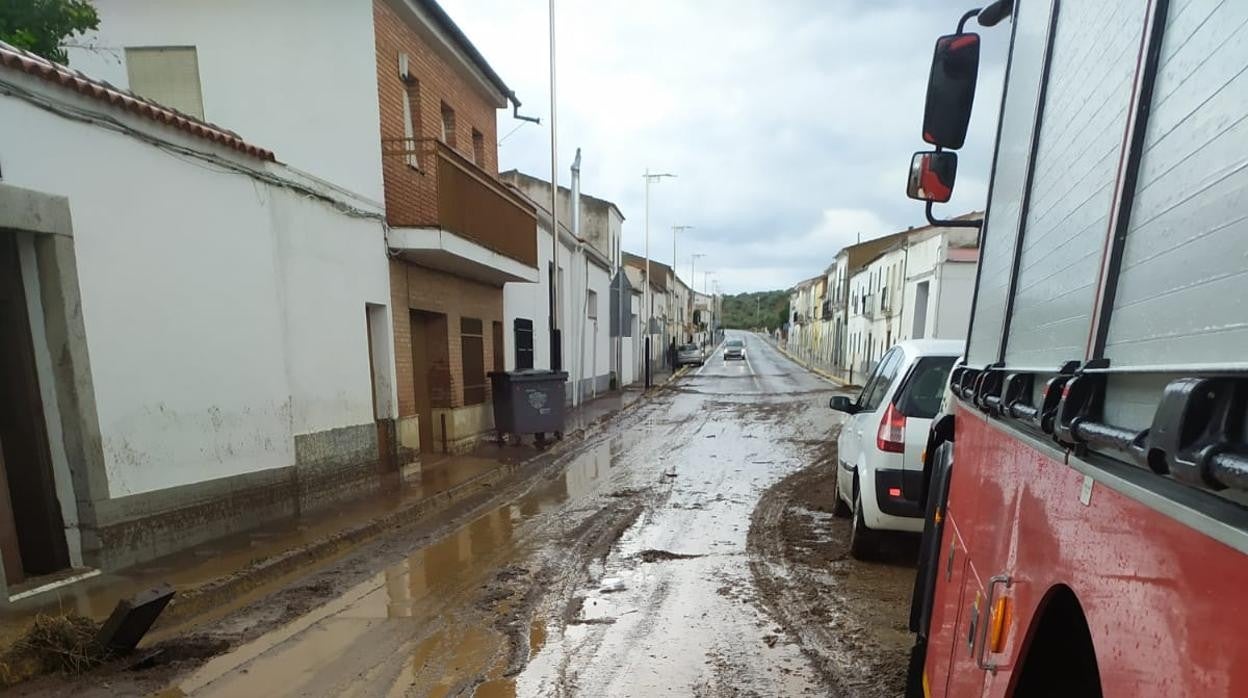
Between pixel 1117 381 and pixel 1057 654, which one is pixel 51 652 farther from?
pixel 1117 381

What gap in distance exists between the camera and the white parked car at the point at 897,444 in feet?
14.9

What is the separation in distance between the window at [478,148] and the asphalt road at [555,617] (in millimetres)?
7454

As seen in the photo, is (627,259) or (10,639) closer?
(10,639)

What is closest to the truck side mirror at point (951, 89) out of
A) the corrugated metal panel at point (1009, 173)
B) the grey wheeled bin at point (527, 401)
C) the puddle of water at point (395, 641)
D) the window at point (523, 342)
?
the corrugated metal panel at point (1009, 173)

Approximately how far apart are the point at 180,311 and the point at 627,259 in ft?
144

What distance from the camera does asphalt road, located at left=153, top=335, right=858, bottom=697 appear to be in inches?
127

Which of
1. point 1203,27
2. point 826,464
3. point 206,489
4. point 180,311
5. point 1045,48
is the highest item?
point 1045,48

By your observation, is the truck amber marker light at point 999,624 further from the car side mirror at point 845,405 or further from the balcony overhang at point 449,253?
the balcony overhang at point 449,253

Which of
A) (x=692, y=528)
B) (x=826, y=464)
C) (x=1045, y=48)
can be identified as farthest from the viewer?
(x=826, y=464)

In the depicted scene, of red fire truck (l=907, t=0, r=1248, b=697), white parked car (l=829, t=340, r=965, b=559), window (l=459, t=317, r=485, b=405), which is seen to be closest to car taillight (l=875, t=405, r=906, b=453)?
white parked car (l=829, t=340, r=965, b=559)

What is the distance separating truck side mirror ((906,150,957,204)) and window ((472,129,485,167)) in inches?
404

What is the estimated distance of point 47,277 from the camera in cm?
419

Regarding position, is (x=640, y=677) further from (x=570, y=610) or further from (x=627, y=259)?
(x=627, y=259)

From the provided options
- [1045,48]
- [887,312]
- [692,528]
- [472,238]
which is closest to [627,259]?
[887,312]
